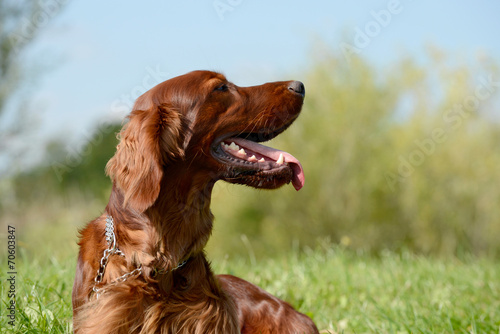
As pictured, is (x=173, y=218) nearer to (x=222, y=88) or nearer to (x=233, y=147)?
(x=233, y=147)

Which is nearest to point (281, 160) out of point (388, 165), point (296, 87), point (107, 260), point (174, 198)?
point (296, 87)

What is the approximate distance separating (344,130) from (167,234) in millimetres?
11747

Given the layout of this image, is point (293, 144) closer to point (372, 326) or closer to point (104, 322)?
point (372, 326)

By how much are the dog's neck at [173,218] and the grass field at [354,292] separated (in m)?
0.79

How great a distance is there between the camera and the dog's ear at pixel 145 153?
7.72 feet

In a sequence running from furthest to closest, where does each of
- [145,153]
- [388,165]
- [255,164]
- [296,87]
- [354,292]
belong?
[388,165], [354,292], [296,87], [255,164], [145,153]

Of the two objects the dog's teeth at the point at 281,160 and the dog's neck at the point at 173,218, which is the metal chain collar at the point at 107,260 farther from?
the dog's teeth at the point at 281,160

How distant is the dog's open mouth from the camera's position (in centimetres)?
268

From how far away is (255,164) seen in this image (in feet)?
8.84

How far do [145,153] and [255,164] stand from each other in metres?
0.59

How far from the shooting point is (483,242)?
14719mm

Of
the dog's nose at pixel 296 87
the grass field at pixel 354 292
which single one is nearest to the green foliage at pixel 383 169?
the grass field at pixel 354 292

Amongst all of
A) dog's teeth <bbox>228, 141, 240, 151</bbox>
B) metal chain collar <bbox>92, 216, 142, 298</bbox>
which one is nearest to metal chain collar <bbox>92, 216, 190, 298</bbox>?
metal chain collar <bbox>92, 216, 142, 298</bbox>

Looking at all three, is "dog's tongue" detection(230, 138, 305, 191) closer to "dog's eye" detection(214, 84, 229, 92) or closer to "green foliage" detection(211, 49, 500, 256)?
"dog's eye" detection(214, 84, 229, 92)
